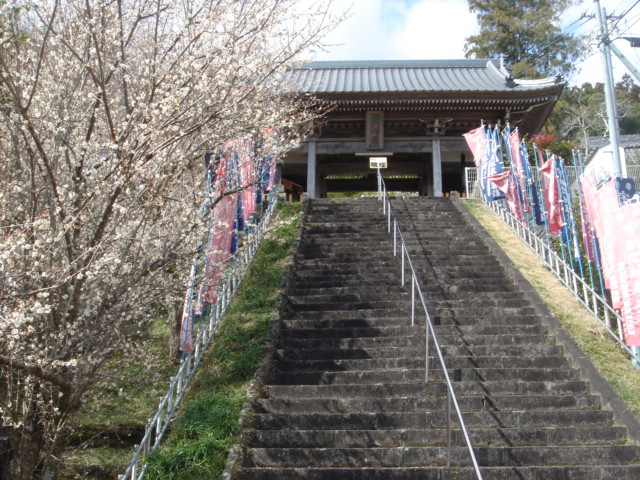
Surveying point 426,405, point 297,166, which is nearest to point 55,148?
point 426,405

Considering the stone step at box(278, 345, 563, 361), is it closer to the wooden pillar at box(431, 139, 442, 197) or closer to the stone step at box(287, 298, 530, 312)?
the stone step at box(287, 298, 530, 312)

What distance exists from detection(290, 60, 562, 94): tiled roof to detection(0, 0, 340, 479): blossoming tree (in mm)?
12080

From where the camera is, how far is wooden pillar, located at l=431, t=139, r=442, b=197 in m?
17.4

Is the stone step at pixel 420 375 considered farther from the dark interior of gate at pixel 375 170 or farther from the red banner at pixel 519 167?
the dark interior of gate at pixel 375 170

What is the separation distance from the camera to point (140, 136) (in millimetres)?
5367

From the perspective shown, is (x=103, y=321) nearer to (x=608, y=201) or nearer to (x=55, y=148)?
(x=55, y=148)

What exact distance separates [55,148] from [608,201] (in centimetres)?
743

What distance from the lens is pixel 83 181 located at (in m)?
5.48

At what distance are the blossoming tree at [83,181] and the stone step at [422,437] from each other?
204cm

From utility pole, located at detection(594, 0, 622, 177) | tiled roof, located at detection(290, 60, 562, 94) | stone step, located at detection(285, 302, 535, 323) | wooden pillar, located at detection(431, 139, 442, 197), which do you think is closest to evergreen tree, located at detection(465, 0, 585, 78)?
tiled roof, located at detection(290, 60, 562, 94)

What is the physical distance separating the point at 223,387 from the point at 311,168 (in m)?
11.2

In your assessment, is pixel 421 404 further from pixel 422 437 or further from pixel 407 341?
pixel 407 341

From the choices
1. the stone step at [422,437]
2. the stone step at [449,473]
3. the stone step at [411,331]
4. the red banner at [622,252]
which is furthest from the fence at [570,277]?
the stone step at [449,473]

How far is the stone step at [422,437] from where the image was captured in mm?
6129
